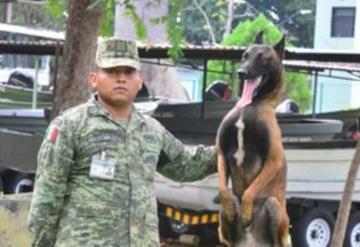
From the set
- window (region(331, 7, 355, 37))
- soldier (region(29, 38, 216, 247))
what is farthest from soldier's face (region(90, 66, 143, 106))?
window (region(331, 7, 355, 37))

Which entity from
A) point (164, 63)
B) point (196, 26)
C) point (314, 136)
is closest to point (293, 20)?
point (196, 26)

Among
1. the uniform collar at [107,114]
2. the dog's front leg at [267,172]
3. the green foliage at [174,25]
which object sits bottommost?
the dog's front leg at [267,172]

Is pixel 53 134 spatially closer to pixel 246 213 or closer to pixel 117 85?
pixel 117 85

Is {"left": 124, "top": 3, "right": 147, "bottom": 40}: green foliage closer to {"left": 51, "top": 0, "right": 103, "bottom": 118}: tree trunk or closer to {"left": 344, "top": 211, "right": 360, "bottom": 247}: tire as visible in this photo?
{"left": 51, "top": 0, "right": 103, "bottom": 118}: tree trunk

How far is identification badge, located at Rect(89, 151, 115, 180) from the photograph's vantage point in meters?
3.92

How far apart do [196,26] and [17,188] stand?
103ft

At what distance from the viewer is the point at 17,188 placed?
48.2 ft

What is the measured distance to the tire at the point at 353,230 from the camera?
12.3m

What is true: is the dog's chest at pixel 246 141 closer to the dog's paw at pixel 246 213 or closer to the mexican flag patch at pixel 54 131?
the dog's paw at pixel 246 213

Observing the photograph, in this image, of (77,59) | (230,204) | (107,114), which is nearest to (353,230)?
(77,59)

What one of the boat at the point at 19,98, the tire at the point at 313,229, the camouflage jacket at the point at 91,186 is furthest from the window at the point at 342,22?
the camouflage jacket at the point at 91,186

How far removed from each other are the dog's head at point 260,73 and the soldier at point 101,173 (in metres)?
1.47

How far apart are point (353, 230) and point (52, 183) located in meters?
9.01

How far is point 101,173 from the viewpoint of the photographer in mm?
3920
